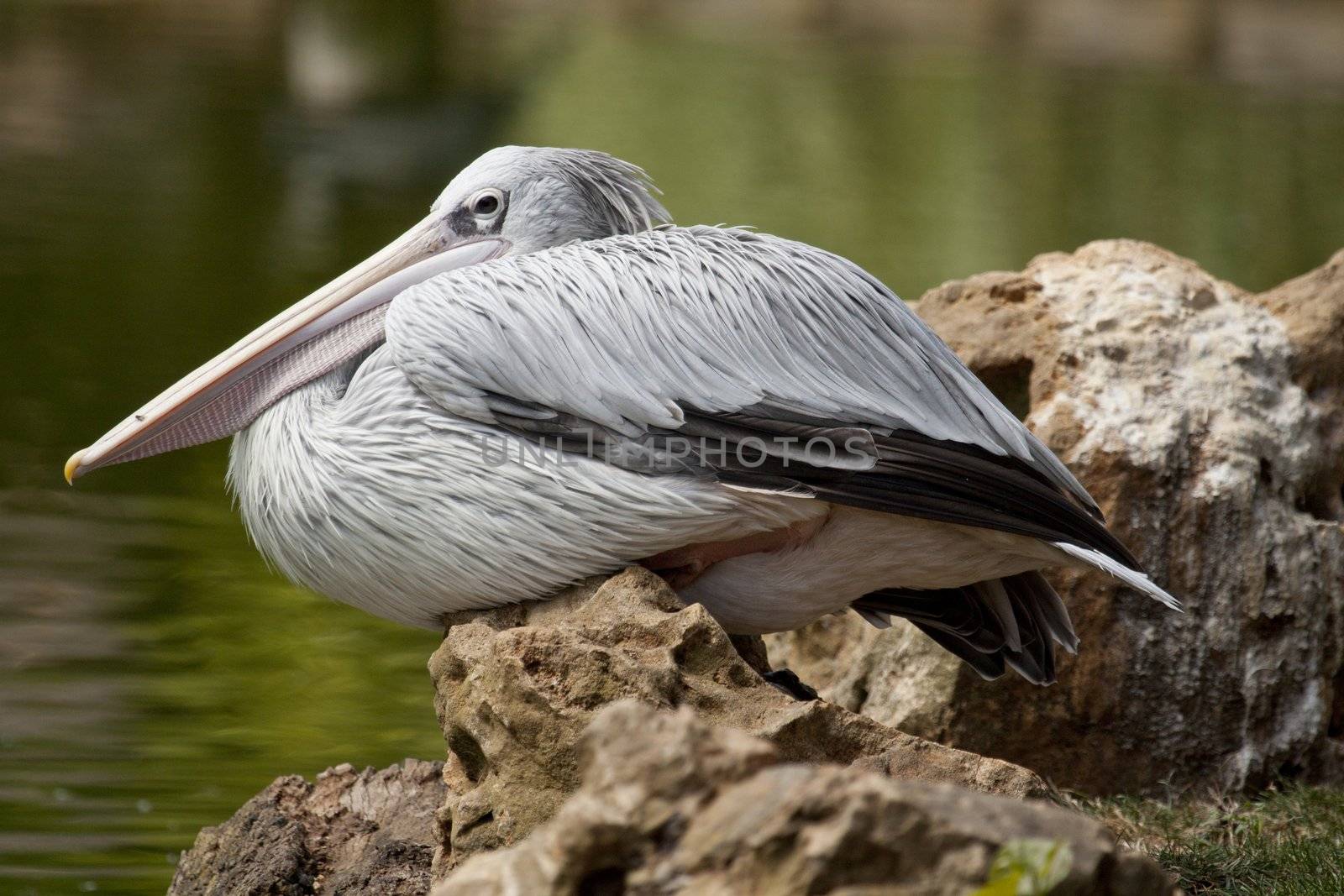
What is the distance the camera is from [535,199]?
3.08 metres

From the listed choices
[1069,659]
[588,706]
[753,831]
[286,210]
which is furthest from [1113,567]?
[286,210]

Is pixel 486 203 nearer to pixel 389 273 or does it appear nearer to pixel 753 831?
pixel 389 273

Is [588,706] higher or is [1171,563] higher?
[588,706]

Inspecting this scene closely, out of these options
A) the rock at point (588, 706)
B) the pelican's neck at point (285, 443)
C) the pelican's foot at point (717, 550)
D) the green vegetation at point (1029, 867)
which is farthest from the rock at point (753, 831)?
the pelican's neck at point (285, 443)

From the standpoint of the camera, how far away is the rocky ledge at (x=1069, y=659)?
247 centimetres

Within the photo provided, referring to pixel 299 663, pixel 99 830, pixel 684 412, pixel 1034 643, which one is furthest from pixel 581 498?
pixel 299 663

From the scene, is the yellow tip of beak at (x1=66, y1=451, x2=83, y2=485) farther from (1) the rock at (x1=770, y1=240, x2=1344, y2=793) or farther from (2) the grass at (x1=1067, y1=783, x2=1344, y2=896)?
(2) the grass at (x1=1067, y1=783, x2=1344, y2=896)

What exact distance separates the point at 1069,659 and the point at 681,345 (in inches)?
55.5

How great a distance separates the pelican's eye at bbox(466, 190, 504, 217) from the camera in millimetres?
3102

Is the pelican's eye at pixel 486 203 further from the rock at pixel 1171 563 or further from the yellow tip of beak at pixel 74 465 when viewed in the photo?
the rock at pixel 1171 563

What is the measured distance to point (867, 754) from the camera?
8.36 ft

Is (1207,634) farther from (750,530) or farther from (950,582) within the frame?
(750,530)

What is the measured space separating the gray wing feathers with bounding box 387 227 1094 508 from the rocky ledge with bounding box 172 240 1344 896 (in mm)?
326

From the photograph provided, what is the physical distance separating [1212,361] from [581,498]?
5.87ft
